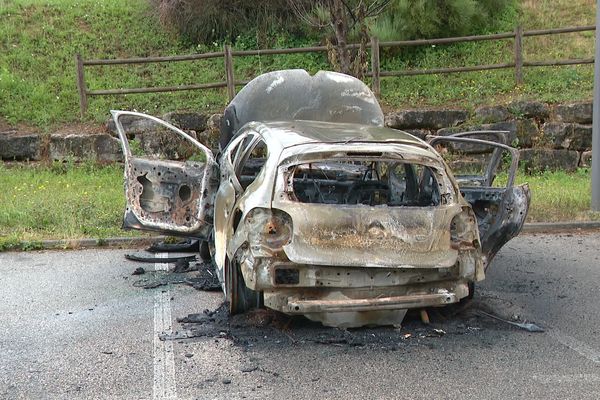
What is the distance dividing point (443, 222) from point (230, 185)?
1.87 metres

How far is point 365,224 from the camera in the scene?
19.4ft

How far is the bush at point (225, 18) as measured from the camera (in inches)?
736

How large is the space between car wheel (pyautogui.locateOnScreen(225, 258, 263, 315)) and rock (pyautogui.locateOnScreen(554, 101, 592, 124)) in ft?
34.4

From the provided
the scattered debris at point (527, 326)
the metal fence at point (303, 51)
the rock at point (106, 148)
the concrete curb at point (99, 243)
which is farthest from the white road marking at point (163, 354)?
the metal fence at point (303, 51)

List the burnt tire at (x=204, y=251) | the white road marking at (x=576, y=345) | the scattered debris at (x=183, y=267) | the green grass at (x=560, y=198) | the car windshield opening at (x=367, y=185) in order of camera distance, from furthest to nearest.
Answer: the green grass at (x=560, y=198) < the burnt tire at (x=204, y=251) < the scattered debris at (x=183, y=267) < the car windshield opening at (x=367, y=185) < the white road marking at (x=576, y=345)

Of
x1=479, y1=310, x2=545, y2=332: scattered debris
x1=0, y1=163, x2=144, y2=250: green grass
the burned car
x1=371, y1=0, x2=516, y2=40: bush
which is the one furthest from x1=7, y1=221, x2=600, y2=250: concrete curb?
x1=371, y1=0, x2=516, y2=40: bush

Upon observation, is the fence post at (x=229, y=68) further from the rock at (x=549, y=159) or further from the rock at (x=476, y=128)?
the rock at (x=549, y=159)

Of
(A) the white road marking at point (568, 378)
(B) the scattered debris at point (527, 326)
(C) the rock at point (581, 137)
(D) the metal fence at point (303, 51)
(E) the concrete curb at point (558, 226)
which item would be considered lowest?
(E) the concrete curb at point (558, 226)

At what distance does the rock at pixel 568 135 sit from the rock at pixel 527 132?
183mm

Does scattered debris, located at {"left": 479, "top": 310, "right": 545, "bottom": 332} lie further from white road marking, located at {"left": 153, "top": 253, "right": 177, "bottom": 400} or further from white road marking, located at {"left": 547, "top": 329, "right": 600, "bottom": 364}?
white road marking, located at {"left": 153, "top": 253, "right": 177, "bottom": 400}

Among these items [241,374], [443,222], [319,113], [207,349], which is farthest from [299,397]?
[319,113]

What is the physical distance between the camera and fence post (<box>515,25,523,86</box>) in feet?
53.3

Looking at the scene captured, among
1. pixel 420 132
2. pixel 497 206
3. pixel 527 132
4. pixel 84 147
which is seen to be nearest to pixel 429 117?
pixel 420 132

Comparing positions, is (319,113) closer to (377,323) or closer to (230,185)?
(230,185)
